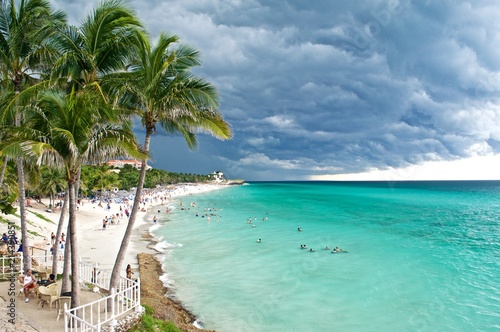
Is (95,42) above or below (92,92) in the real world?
above

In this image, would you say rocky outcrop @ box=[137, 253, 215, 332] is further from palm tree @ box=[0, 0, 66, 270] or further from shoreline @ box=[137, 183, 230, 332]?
palm tree @ box=[0, 0, 66, 270]

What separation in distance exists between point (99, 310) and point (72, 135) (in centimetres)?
446

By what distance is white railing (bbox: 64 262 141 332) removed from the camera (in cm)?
828

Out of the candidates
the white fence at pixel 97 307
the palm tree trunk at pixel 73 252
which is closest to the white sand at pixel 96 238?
the white fence at pixel 97 307

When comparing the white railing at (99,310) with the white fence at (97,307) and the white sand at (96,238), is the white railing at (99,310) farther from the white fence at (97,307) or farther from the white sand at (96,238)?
the white sand at (96,238)

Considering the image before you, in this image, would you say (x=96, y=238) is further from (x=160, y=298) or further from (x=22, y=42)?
(x=22, y=42)

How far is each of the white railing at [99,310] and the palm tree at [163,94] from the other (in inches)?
28.9

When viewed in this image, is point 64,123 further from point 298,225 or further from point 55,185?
point 55,185

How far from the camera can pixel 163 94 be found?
10852mm

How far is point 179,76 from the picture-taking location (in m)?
11.4

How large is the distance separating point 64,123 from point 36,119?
113 centimetres

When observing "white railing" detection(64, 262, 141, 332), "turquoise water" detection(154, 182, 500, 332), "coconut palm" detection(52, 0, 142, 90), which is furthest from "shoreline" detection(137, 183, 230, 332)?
"coconut palm" detection(52, 0, 142, 90)

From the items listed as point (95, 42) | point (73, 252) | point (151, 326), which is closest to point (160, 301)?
point (151, 326)

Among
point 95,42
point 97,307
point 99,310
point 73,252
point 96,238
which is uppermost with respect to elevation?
point 95,42
